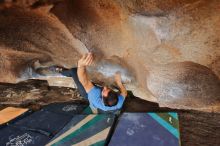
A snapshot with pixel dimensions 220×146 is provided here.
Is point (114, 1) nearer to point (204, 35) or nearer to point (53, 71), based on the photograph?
point (204, 35)

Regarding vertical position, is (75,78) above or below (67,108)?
above

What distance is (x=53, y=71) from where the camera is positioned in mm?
2791

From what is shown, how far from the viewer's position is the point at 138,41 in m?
2.10

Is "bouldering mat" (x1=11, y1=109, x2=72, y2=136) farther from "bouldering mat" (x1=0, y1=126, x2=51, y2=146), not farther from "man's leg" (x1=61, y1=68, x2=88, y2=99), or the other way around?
"man's leg" (x1=61, y1=68, x2=88, y2=99)

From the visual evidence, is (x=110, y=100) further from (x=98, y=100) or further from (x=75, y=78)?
(x=75, y=78)

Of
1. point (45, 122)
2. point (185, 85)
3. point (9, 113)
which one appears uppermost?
point (185, 85)

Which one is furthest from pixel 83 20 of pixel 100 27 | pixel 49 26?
pixel 49 26

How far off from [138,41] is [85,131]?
31.9 inches

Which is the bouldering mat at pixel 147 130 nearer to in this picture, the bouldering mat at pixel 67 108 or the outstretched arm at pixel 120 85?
the outstretched arm at pixel 120 85

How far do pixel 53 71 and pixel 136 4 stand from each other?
53.3 inches

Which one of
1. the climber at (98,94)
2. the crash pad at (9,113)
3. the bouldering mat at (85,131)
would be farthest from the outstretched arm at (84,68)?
the crash pad at (9,113)

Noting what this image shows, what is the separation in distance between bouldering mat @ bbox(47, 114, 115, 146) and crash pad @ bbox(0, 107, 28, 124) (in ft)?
1.84

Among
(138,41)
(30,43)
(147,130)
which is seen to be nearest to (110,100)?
(147,130)

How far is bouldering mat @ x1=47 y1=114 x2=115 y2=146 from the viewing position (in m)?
1.89
